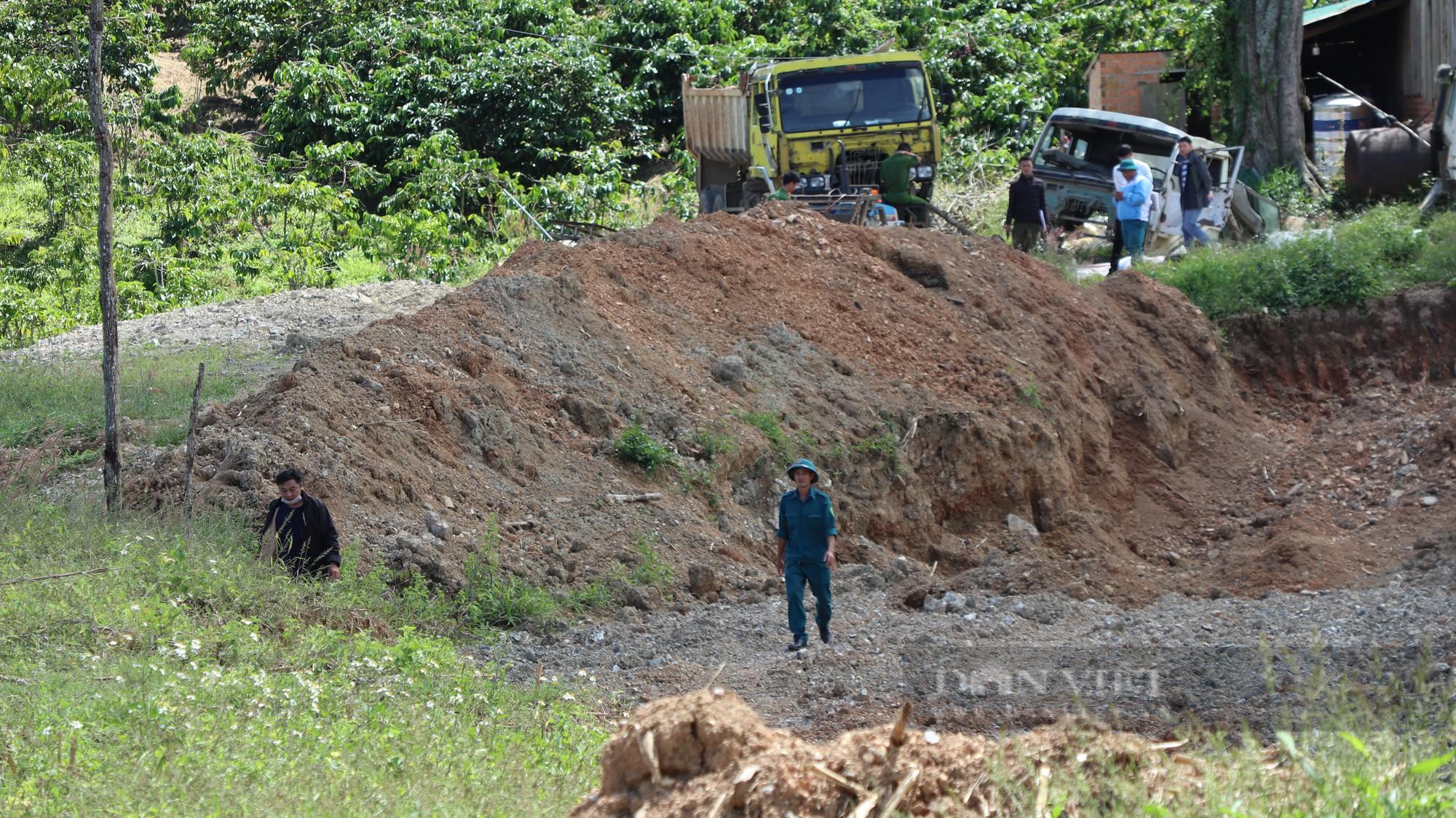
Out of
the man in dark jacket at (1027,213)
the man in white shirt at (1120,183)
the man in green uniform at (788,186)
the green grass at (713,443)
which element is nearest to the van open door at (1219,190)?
the man in white shirt at (1120,183)

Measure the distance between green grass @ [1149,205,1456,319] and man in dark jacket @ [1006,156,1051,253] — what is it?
1917mm

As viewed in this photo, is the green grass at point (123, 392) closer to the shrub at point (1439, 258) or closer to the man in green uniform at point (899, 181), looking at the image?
the man in green uniform at point (899, 181)

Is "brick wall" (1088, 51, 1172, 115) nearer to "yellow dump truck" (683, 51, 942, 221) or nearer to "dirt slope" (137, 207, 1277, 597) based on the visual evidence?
"yellow dump truck" (683, 51, 942, 221)

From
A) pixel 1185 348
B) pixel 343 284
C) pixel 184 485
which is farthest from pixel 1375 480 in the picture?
pixel 343 284

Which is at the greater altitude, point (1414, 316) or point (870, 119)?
point (870, 119)

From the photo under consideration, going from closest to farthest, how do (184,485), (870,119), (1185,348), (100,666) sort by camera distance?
(100,666) → (184,485) → (1185,348) → (870,119)

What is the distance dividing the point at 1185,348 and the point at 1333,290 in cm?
206

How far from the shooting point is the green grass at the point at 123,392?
11500mm

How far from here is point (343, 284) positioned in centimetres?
1998

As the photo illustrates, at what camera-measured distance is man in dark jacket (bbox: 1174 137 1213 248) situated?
1895 cm

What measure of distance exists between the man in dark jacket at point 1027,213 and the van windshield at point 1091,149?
4.40ft

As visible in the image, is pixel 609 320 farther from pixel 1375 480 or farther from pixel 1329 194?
pixel 1329 194

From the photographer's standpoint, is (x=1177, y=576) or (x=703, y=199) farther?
(x=703, y=199)

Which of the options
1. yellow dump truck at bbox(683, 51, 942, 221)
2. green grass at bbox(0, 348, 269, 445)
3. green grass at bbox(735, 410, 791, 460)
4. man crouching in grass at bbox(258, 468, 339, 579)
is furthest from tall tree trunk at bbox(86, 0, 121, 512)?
yellow dump truck at bbox(683, 51, 942, 221)
